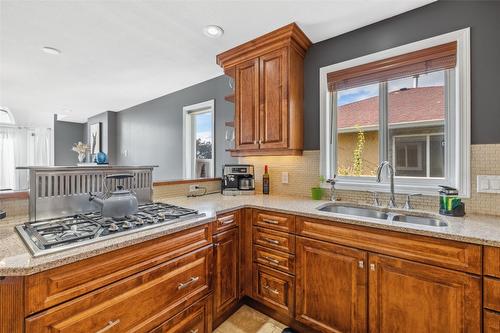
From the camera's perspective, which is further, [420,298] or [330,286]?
[330,286]

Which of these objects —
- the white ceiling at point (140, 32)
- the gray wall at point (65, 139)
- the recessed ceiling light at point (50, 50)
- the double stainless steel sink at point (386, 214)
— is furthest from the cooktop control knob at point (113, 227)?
the gray wall at point (65, 139)

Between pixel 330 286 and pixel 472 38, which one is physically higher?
pixel 472 38

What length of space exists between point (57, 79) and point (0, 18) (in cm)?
151

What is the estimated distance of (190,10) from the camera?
175 cm

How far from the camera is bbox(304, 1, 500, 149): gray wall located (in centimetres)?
151

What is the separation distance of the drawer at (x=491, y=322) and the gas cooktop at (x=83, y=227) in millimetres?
1546

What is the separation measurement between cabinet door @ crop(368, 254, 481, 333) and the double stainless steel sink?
0.32m

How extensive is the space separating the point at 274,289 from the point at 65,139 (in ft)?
22.8

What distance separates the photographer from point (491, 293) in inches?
42.1

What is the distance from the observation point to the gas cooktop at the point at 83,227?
1.01m

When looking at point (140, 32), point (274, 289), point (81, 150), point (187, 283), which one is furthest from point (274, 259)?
point (81, 150)

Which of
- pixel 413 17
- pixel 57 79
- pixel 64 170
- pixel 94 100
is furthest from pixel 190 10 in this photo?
pixel 94 100

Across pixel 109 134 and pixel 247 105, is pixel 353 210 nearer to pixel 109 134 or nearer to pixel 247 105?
pixel 247 105

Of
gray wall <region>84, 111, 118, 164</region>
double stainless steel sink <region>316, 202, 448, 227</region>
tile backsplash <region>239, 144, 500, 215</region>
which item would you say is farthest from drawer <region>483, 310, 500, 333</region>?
gray wall <region>84, 111, 118, 164</region>
